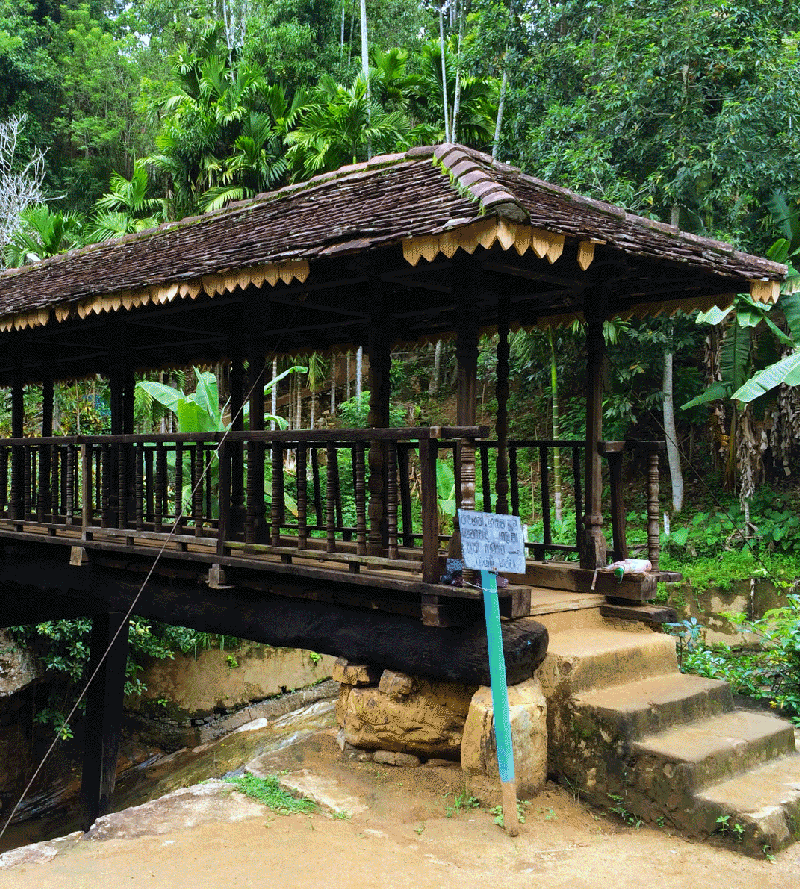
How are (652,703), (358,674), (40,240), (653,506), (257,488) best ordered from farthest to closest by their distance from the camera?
1. (40,240)
2. (257,488)
3. (653,506)
4. (358,674)
5. (652,703)

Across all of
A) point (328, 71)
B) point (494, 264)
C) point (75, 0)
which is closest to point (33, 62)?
point (75, 0)

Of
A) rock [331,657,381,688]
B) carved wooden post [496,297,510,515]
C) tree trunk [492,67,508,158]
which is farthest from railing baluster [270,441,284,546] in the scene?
tree trunk [492,67,508,158]

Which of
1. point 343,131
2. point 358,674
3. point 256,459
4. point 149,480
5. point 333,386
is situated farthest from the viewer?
point 333,386

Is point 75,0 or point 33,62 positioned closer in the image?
point 33,62

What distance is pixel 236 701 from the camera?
42.0ft

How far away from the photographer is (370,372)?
6094mm

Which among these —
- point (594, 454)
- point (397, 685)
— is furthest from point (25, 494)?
point (594, 454)

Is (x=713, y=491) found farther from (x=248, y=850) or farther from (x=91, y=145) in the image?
(x=91, y=145)

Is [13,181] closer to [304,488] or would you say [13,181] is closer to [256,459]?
[256,459]

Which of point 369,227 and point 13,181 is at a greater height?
point 13,181

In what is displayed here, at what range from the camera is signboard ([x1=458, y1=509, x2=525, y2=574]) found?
13.6 ft

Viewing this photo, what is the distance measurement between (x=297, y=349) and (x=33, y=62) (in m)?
22.3

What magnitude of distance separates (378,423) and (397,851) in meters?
3.01

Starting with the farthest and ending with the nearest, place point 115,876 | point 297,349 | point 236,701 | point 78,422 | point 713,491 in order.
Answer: point 78,422 → point 713,491 → point 236,701 → point 297,349 → point 115,876
